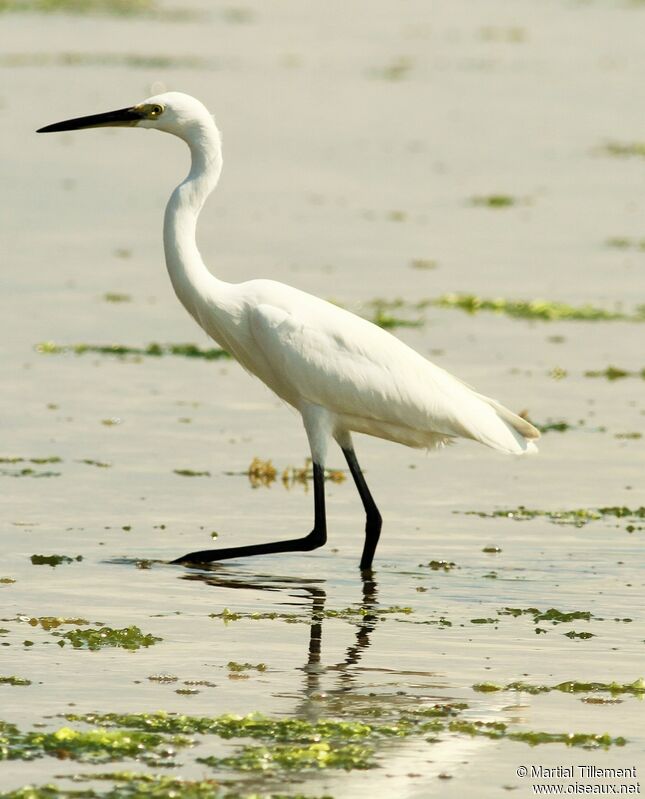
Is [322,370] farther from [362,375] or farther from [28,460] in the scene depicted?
[28,460]

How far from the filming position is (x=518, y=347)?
17688mm

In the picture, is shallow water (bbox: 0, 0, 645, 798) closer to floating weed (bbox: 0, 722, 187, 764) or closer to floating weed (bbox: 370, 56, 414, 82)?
floating weed (bbox: 0, 722, 187, 764)

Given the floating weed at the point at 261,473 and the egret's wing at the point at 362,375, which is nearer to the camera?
the egret's wing at the point at 362,375

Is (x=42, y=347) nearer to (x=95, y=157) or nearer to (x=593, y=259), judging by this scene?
(x=593, y=259)

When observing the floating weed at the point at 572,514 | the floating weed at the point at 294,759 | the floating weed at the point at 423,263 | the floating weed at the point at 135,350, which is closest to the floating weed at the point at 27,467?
the floating weed at the point at 572,514

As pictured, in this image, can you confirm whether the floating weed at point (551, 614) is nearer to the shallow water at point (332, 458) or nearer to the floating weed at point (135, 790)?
the shallow water at point (332, 458)

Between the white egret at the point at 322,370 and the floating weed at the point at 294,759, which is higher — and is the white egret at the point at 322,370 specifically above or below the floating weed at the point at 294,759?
above

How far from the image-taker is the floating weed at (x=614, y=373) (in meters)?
16.5

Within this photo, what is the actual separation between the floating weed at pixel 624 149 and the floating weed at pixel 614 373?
50.9 feet

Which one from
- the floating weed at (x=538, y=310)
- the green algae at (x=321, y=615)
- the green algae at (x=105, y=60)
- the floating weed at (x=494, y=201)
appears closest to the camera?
the green algae at (x=321, y=615)

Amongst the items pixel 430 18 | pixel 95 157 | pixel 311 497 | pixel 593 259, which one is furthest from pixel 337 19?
pixel 311 497

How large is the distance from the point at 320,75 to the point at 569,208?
16.4 meters

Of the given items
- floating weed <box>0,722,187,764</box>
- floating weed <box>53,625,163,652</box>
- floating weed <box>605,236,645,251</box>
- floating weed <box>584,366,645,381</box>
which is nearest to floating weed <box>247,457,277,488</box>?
floating weed <box>53,625,163,652</box>

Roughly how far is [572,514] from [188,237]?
3.00m
